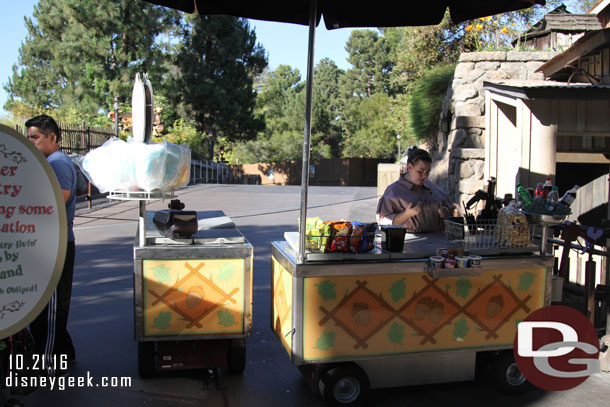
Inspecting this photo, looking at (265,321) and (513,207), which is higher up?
(513,207)

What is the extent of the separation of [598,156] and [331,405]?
1063cm

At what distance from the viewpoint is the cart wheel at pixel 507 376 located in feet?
12.8

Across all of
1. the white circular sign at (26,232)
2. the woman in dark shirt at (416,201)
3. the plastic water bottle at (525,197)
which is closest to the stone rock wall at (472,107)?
the woman in dark shirt at (416,201)

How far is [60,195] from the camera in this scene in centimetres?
289

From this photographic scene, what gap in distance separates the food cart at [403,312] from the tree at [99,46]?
2407 centimetres

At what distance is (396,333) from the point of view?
12.1 feet

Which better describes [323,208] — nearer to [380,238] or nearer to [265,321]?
[265,321]

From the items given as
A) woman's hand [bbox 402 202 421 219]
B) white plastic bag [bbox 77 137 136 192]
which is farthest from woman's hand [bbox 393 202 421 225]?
white plastic bag [bbox 77 137 136 192]

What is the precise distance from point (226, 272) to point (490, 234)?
196 centimetres

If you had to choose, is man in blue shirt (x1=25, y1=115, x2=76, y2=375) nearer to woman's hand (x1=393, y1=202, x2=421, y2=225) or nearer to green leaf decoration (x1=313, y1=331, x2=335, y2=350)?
green leaf decoration (x1=313, y1=331, x2=335, y2=350)

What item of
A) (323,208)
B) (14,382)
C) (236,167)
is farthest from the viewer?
(236,167)

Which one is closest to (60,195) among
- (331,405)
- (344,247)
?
(344,247)

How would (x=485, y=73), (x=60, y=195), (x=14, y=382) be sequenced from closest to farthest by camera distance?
(x=60, y=195), (x=14, y=382), (x=485, y=73)

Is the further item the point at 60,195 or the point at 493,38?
the point at 493,38
